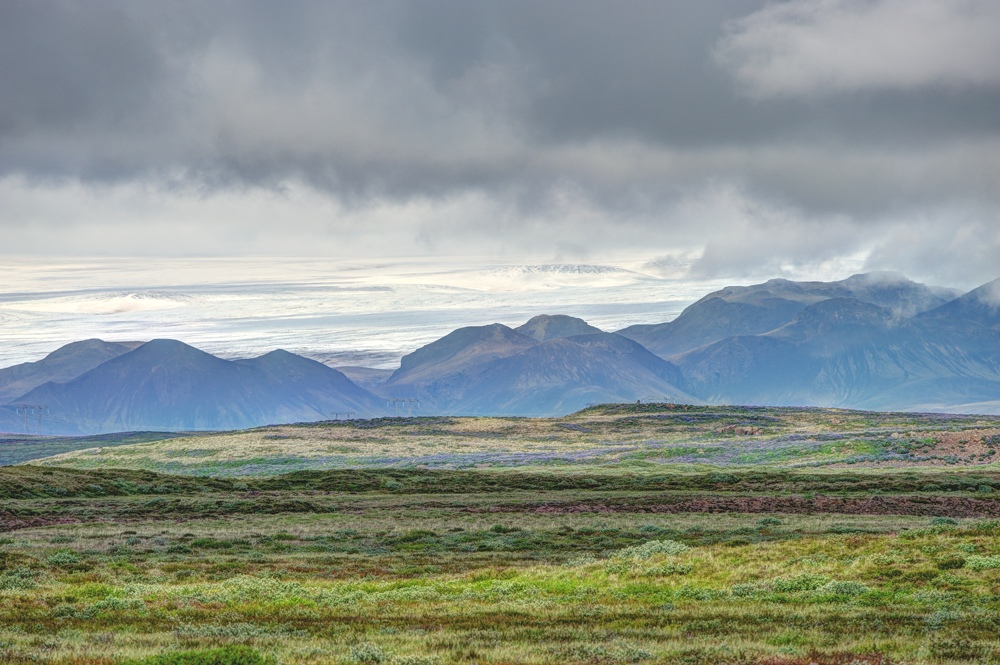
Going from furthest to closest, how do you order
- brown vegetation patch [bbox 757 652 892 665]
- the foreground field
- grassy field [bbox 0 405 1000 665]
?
grassy field [bbox 0 405 1000 665], the foreground field, brown vegetation patch [bbox 757 652 892 665]

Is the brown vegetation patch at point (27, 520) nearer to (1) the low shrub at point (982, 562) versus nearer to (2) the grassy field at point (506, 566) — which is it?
(2) the grassy field at point (506, 566)

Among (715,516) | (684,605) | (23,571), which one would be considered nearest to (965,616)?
(684,605)

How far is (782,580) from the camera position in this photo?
90.0 feet

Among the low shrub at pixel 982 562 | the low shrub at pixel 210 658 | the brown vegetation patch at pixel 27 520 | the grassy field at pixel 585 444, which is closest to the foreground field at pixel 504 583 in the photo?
the low shrub at pixel 982 562

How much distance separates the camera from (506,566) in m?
37.2

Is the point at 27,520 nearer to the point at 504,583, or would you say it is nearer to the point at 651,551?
the point at 504,583

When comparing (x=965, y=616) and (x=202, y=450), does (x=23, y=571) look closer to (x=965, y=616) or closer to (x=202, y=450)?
(x=965, y=616)

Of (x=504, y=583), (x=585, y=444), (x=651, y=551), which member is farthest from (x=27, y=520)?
(x=585, y=444)

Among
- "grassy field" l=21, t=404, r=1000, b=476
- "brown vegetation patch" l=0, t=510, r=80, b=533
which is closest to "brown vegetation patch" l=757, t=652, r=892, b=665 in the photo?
"brown vegetation patch" l=0, t=510, r=80, b=533

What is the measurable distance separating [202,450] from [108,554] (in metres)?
98.9

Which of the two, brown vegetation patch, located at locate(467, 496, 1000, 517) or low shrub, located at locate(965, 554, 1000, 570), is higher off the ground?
low shrub, located at locate(965, 554, 1000, 570)

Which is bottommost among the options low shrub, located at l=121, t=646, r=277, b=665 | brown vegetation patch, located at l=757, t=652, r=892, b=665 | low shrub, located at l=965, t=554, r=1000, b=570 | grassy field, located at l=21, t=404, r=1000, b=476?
grassy field, located at l=21, t=404, r=1000, b=476

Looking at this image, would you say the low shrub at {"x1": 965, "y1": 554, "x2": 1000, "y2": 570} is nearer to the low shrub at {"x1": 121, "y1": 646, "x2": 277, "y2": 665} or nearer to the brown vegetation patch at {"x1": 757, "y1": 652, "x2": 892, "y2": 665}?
the brown vegetation patch at {"x1": 757, "y1": 652, "x2": 892, "y2": 665}

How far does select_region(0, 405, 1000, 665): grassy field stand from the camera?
1839 cm
